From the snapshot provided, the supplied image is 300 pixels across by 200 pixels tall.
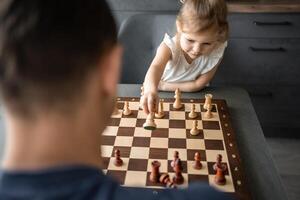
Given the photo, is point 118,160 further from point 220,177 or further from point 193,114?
point 193,114

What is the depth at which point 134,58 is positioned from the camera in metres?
2.11

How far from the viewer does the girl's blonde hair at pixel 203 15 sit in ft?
5.07

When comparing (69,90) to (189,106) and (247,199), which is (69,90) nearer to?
(247,199)

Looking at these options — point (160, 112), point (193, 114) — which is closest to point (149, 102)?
point (160, 112)

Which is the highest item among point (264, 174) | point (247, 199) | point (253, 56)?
point (253, 56)

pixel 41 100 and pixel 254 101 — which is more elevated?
pixel 254 101

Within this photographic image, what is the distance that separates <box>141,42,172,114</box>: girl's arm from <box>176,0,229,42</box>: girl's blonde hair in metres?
0.16

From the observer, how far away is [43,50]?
1.48 ft

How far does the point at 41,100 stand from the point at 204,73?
134 cm

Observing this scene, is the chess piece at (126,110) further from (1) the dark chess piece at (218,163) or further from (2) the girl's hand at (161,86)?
(1) the dark chess piece at (218,163)

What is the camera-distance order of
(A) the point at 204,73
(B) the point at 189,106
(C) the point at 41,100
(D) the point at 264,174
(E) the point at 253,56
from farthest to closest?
(E) the point at 253,56, (A) the point at 204,73, (B) the point at 189,106, (D) the point at 264,174, (C) the point at 41,100

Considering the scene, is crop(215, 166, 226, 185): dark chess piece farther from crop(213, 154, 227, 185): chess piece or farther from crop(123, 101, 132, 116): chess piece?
crop(123, 101, 132, 116): chess piece

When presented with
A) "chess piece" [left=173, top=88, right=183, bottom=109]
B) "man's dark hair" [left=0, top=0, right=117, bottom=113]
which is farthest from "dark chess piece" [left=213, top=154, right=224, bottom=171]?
"man's dark hair" [left=0, top=0, right=117, bottom=113]

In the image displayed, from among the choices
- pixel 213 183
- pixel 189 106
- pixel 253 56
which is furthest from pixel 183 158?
pixel 253 56
